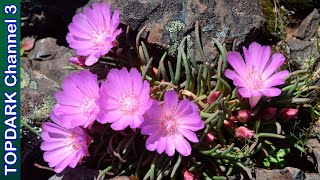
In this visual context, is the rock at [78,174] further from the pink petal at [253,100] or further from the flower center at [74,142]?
the pink petal at [253,100]

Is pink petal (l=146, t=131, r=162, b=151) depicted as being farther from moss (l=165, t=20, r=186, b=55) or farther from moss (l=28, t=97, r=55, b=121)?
moss (l=28, t=97, r=55, b=121)

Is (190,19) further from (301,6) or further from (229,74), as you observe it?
(301,6)

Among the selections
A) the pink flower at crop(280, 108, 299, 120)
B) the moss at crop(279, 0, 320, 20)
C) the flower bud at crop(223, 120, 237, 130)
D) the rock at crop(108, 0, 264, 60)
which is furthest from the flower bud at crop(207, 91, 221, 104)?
the moss at crop(279, 0, 320, 20)

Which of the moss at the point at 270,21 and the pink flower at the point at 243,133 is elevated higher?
the moss at the point at 270,21

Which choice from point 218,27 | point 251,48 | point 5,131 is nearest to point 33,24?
point 5,131

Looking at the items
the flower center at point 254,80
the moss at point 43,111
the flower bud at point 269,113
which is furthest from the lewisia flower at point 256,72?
the moss at point 43,111

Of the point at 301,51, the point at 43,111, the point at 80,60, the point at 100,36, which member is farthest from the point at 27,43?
the point at 301,51
